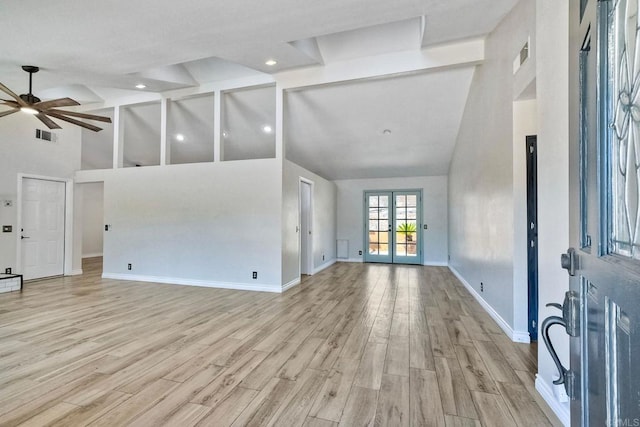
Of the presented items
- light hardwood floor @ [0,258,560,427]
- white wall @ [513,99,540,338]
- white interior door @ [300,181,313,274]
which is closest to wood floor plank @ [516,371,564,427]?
light hardwood floor @ [0,258,560,427]

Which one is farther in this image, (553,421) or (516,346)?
(516,346)

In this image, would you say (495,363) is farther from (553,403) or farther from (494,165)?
(494,165)

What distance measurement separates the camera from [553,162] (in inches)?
69.9

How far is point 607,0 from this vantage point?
0.75 m

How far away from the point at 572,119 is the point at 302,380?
6.96 ft

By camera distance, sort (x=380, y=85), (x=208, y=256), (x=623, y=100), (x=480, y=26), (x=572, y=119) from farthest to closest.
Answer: (x=208, y=256) → (x=380, y=85) → (x=480, y=26) → (x=572, y=119) → (x=623, y=100)

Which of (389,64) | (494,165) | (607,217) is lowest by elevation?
(607,217)

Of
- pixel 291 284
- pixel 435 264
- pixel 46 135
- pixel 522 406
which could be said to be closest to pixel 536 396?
pixel 522 406

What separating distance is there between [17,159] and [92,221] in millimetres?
→ 3916

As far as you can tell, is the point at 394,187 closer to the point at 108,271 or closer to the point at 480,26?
the point at 480,26

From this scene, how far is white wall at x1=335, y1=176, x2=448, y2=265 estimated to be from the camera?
298 inches

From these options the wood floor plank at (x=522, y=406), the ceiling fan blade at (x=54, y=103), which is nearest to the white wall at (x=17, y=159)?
the ceiling fan blade at (x=54, y=103)

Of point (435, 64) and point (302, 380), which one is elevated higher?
point (435, 64)

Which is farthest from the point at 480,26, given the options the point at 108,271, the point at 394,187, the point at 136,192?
the point at 108,271
